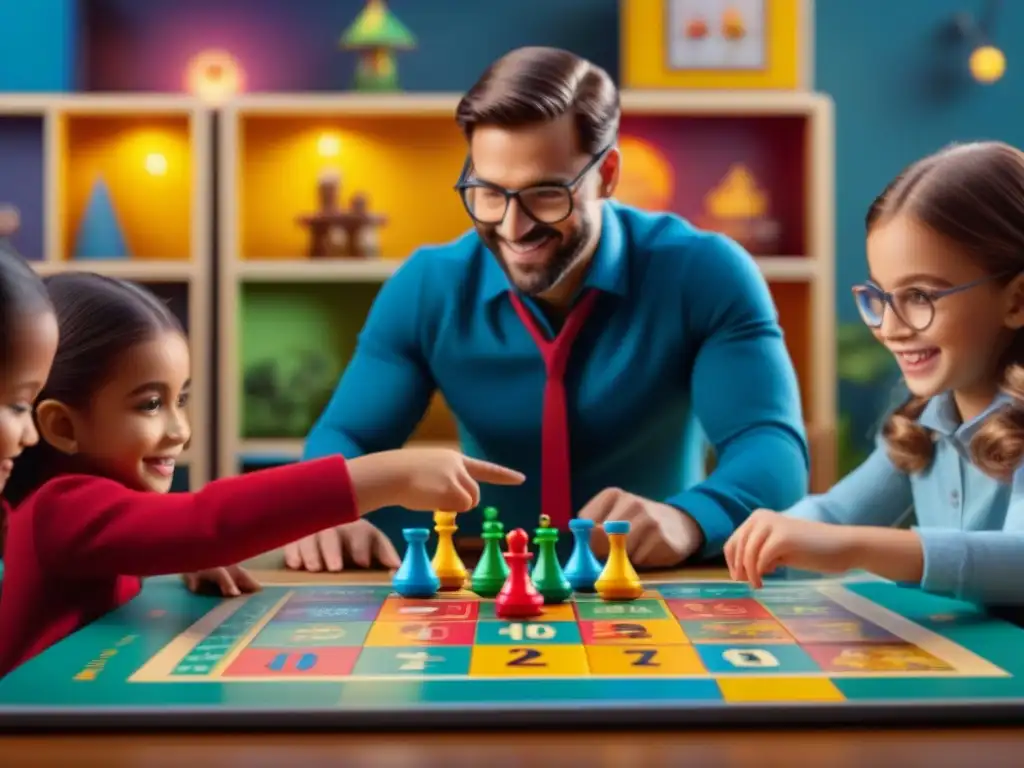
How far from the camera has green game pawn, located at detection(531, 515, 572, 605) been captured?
1.09 m

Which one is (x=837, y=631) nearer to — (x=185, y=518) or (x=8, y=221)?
(x=185, y=518)

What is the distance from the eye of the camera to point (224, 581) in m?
1.19

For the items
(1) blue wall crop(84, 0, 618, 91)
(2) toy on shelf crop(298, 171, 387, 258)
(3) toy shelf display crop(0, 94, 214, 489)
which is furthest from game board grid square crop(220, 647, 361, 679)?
(1) blue wall crop(84, 0, 618, 91)

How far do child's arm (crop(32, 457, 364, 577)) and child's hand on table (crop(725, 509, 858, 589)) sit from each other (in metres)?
0.32

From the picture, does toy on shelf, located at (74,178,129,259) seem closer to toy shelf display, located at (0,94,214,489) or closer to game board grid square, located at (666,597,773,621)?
toy shelf display, located at (0,94,214,489)

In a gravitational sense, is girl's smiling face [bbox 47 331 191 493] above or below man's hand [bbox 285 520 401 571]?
above

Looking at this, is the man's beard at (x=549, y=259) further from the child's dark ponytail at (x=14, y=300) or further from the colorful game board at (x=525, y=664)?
the child's dark ponytail at (x=14, y=300)

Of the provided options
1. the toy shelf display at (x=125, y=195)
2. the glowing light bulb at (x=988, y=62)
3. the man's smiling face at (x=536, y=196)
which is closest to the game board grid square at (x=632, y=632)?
the man's smiling face at (x=536, y=196)

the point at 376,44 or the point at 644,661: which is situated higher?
the point at 376,44

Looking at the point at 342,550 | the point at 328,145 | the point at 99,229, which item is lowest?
the point at 342,550

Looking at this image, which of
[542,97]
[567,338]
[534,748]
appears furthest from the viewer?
[567,338]

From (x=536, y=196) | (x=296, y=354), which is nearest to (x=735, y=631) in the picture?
(x=536, y=196)

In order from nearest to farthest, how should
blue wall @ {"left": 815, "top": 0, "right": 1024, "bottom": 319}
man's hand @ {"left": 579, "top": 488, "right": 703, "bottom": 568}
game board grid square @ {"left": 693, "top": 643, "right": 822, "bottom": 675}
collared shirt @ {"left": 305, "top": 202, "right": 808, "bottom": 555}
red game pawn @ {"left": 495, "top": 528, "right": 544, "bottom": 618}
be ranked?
game board grid square @ {"left": 693, "top": 643, "right": 822, "bottom": 675}
red game pawn @ {"left": 495, "top": 528, "right": 544, "bottom": 618}
man's hand @ {"left": 579, "top": 488, "right": 703, "bottom": 568}
collared shirt @ {"left": 305, "top": 202, "right": 808, "bottom": 555}
blue wall @ {"left": 815, "top": 0, "right": 1024, "bottom": 319}

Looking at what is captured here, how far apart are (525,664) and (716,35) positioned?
9.23 feet
